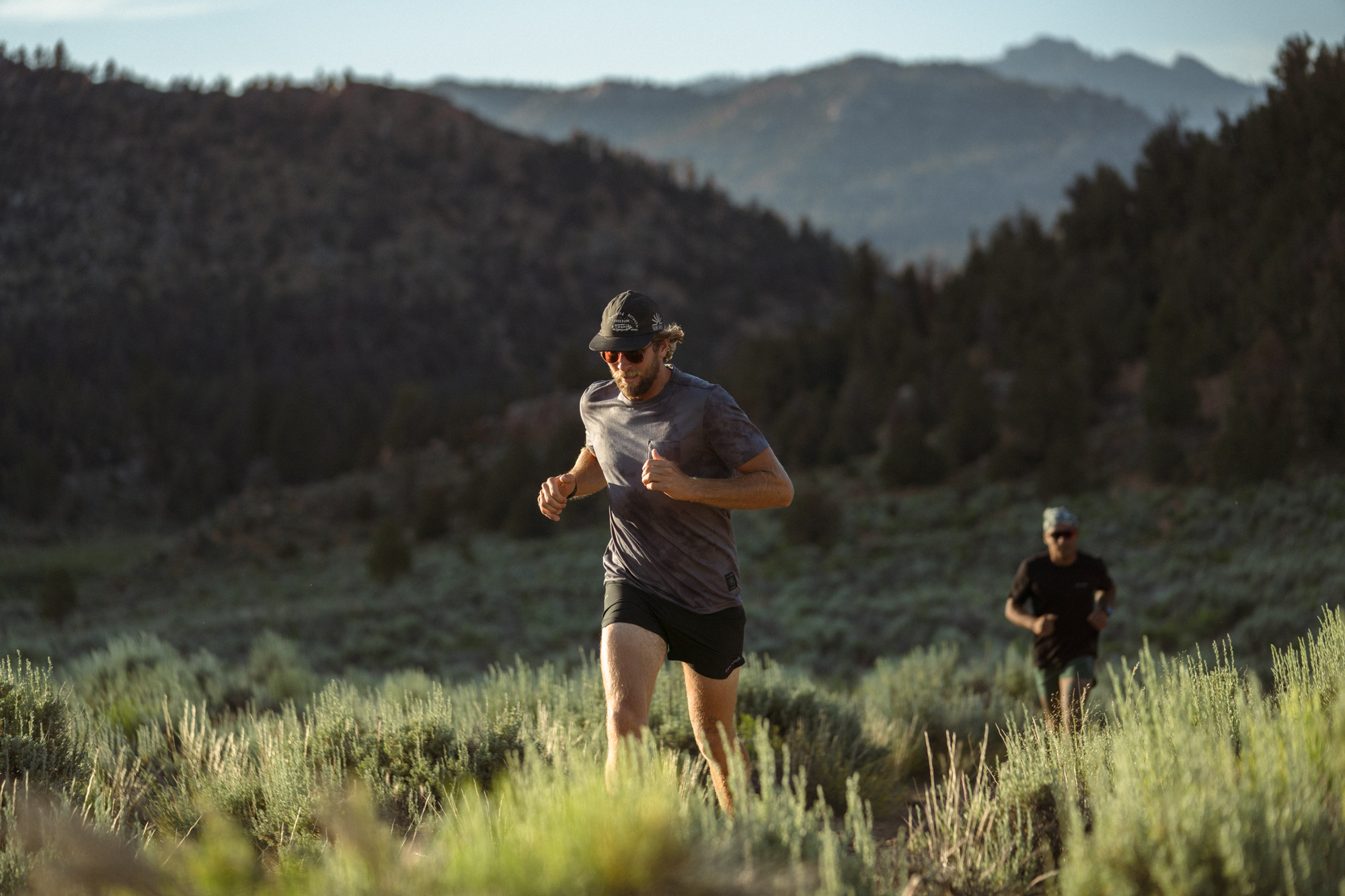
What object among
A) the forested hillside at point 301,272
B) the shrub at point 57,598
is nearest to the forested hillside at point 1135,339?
the forested hillside at point 301,272

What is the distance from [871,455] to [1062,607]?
2339 centimetres

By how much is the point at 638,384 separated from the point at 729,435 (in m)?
0.36

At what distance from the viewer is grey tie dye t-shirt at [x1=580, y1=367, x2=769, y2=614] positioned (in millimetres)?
3740

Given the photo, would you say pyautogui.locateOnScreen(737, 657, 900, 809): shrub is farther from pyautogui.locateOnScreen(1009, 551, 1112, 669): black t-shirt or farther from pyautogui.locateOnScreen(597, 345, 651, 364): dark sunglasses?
pyautogui.locateOnScreen(597, 345, 651, 364): dark sunglasses

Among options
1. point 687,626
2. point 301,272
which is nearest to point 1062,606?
point 687,626

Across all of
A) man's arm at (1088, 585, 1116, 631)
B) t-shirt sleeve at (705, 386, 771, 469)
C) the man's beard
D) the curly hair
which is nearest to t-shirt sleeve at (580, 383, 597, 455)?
the man's beard

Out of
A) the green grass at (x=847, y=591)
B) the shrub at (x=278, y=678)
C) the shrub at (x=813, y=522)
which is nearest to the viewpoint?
the shrub at (x=278, y=678)

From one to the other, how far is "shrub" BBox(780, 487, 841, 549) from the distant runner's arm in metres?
18.2

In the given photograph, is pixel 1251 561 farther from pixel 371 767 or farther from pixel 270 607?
pixel 270 607

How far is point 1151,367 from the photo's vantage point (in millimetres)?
22875

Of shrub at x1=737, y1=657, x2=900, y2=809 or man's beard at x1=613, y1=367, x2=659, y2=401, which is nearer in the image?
man's beard at x1=613, y1=367, x2=659, y2=401

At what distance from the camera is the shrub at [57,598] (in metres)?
22.6

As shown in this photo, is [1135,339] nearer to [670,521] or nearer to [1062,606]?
[1062,606]

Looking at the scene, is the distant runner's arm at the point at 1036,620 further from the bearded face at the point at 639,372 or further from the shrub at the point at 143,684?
the shrub at the point at 143,684
